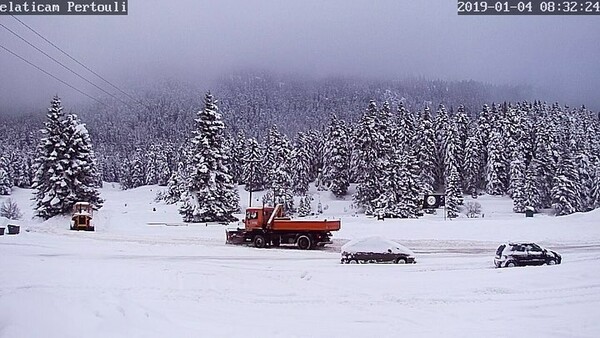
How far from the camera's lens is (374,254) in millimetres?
27141

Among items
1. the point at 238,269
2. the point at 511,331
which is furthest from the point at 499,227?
the point at 511,331

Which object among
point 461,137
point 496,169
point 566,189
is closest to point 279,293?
point 566,189

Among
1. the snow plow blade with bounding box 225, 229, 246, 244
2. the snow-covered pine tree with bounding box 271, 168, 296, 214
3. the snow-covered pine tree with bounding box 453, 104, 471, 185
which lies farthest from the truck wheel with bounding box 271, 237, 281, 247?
the snow-covered pine tree with bounding box 453, 104, 471, 185

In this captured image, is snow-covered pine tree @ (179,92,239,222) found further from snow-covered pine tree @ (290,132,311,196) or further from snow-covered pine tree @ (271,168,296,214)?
snow-covered pine tree @ (290,132,311,196)

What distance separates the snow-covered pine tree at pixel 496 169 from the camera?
89125 mm

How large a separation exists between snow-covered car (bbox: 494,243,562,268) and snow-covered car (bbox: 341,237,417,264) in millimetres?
4243

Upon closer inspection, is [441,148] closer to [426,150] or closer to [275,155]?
[426,150]

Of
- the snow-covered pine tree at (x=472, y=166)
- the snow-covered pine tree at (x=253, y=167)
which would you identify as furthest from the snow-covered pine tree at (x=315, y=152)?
the snow-covered pine tree at (x=472, y=166)

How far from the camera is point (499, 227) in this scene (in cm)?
4044

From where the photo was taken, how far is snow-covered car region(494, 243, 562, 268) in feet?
82.6

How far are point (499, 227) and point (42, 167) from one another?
137 feet

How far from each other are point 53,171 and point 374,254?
36.0 meters

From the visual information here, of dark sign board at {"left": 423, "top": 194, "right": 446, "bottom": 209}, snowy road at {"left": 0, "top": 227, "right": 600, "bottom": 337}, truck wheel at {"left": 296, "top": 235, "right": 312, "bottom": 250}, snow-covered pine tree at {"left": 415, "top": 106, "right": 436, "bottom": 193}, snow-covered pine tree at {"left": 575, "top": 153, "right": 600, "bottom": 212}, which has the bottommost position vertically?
snowy road at {"left": 0, "top": 227, "right": 600, "bottom": 337}

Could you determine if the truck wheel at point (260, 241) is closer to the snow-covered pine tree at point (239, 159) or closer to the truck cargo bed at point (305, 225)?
the truck cargo bed at point (305, 225)
